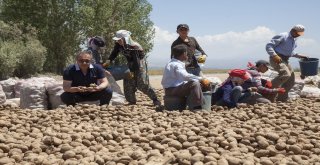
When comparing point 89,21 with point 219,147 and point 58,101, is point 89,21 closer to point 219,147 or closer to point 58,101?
point 58,101

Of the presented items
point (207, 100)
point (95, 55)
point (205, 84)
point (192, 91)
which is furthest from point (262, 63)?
point (95, 55)

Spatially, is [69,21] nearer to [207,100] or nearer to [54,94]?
[54,94]

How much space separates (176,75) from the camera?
6293mm

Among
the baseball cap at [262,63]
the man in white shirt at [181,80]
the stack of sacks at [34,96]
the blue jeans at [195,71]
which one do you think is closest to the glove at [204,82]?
the man in white shirt at [181,80]

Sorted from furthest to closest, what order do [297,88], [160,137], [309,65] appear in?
[309,65] → [297,88] → [160,137]

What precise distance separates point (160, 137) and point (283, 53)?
13.7 ft

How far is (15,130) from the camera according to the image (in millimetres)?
5051

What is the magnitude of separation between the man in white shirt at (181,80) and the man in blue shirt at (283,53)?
1.94 meters

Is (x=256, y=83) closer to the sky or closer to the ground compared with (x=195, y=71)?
closer to the ground

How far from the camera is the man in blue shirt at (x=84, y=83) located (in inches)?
259

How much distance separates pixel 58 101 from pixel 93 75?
1.19 m

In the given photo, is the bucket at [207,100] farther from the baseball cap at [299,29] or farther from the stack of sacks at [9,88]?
Answer: the stack of sacks at [9,88]

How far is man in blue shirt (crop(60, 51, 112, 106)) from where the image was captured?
6.59m

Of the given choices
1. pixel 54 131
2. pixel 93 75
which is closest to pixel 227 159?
pixel 54 131
